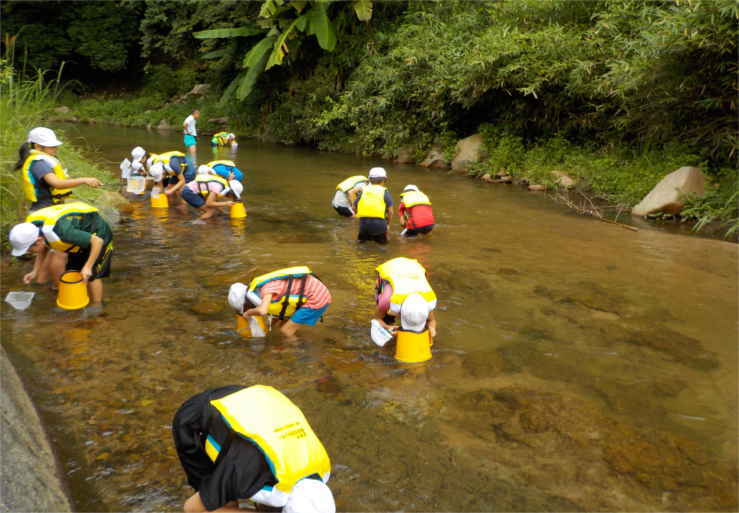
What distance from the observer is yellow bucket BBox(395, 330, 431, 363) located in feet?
16.5

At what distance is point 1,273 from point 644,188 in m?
10.1

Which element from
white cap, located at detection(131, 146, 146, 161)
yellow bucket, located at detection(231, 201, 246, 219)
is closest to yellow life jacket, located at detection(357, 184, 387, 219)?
yellow bucket, located at detection(231, 201, 246, 219)

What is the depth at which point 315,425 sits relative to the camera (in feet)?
13.7

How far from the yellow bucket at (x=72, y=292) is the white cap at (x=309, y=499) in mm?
4311

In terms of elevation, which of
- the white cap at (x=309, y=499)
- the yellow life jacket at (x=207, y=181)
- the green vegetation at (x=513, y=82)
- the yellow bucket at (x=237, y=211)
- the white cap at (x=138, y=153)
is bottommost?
the yellow bucket at (x=237, y=211)

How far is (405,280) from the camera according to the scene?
5.01m

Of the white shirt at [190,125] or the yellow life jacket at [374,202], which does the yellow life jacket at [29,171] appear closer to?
the yellow life jacket at [374,202]

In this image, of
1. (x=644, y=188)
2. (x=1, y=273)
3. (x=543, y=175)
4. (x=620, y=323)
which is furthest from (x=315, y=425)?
(x=543, y=175)

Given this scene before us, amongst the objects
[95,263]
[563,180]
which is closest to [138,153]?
[95,263]

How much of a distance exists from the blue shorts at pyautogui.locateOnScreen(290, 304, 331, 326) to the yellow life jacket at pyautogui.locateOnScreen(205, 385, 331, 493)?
2434mm

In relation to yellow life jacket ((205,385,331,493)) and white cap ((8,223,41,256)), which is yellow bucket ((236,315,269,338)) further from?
yellow life jacket ((205,385,331,493))

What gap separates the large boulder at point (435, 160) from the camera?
1631cm

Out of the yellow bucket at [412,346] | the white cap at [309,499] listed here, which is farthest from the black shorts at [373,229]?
the white cap at [309,499]

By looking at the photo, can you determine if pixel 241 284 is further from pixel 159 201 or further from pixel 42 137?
pixel 159 201
